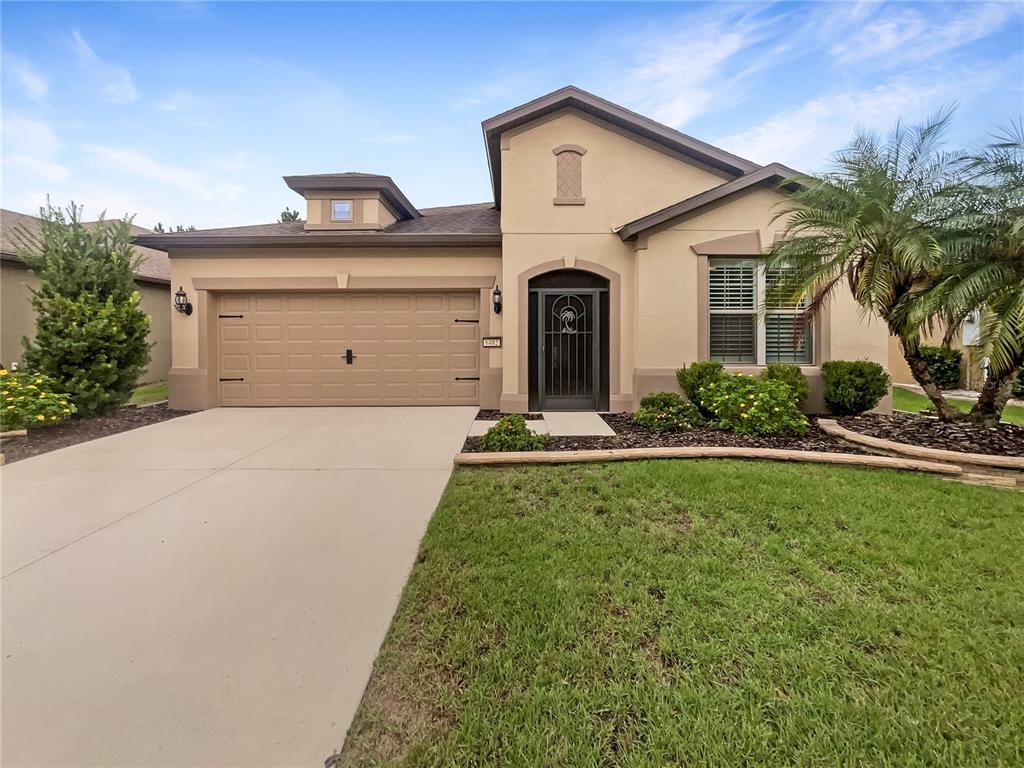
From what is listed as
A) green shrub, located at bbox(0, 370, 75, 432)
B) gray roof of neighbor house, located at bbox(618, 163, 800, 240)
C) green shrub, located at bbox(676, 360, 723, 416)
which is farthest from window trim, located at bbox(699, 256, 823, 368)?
green shrub, located at bbox(0, 370, 75, 432)

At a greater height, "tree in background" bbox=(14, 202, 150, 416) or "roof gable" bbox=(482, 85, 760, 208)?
"roof gable" bbox=(482, 85, 760, 208)

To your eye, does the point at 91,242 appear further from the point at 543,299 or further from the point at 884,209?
the point at 884,209

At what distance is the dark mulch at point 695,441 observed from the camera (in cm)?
598

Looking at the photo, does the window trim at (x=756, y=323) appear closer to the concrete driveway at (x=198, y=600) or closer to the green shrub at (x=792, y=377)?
the green shrub at (x=792, y=377)

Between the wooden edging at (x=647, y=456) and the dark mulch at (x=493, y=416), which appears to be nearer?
the wooden edging at (x=647, y=456)

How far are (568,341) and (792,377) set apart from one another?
4090 millimetres

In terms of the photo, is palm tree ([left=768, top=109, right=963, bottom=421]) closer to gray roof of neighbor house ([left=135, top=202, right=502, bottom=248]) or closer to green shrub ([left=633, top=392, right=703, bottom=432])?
green shrub ([left=633, top=392, right=703, bottom=432])

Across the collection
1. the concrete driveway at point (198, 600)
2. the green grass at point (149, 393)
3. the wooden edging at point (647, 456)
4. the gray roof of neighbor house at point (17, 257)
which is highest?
the gray roof of neighbor house at point (17, 257)

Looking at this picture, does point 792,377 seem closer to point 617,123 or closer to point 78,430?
point 617,123

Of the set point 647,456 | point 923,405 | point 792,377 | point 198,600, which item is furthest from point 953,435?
point 198,600

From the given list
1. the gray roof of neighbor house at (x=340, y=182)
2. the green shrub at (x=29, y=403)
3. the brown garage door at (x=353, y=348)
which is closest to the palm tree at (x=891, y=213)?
the brown garage door at (x=353, y=348)

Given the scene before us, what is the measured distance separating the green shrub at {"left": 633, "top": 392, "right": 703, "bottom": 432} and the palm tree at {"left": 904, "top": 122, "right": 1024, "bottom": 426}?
9.63 feet

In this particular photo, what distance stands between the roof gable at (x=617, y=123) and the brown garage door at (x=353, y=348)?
369 cm

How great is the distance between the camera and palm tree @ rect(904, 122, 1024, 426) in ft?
16.5
